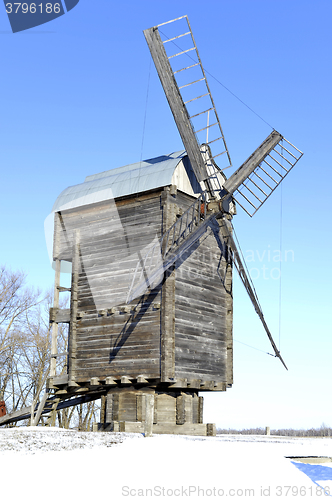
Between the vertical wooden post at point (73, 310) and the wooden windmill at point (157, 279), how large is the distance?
0.04 meters

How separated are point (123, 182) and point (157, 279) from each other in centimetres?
433

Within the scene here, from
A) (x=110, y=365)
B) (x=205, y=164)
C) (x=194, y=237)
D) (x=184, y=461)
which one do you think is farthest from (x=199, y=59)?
(x=184, y=461)

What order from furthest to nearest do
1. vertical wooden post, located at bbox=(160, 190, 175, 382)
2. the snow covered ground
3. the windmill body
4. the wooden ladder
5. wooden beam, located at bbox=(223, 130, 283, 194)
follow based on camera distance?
wooden beam, located at bbox=(223, 130, 283, 194) < the windmill body < the wooden ladder < vertical wooden post, located at bbox=(160, 190, 175, 382) < the snow covered ground

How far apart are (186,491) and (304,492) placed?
83.2 inches

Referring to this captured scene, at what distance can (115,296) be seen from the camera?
20828 mm

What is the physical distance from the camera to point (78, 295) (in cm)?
2192

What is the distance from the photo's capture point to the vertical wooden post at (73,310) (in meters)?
21.4

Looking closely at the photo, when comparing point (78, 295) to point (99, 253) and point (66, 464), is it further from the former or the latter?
point (66, 464)

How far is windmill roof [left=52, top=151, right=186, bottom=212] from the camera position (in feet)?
68.2

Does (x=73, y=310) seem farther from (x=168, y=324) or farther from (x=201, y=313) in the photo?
(x=201, y=313)

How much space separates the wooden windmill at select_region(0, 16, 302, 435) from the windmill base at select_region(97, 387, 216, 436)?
0.11 feet

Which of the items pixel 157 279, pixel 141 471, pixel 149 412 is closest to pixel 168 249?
pixel 157 279

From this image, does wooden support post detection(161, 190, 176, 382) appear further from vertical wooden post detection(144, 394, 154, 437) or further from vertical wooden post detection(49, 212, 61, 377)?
vertical wooden post detection(49, 212, 61, 377)

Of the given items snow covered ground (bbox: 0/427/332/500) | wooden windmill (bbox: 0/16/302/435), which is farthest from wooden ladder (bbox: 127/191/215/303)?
snow covered ground (bbox: 0/427/332/500)
